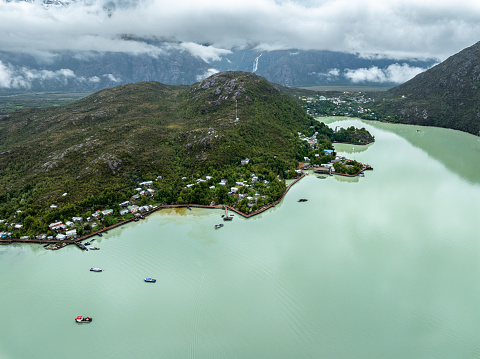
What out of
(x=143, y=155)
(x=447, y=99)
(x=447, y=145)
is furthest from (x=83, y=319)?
(x=447, y=99)

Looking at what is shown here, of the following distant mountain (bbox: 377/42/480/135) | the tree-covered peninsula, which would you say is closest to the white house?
the tree-covered peninsula

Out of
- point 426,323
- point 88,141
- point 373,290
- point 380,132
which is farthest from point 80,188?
point 380,132

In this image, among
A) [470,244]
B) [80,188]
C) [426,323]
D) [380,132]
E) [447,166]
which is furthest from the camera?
[380,132]

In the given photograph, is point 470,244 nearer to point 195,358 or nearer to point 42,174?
point 195,358

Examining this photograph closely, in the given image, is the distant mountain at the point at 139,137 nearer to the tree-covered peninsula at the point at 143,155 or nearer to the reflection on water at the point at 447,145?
the tree-covered peninsula at the point at 143,155

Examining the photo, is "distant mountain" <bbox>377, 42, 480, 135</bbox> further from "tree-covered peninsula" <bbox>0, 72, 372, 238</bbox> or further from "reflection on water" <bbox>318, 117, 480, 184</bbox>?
"tree-covered peninsula" <bbox>0, 72, 372, 238</bbox>

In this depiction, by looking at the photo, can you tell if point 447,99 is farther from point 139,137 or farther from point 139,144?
point 139,144
